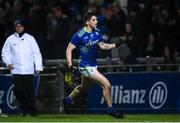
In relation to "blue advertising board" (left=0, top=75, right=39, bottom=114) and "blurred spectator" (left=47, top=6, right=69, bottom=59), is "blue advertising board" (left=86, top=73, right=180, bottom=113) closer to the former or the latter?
"blue advertising board" (left=0, top=75, right=39, bottom=114)

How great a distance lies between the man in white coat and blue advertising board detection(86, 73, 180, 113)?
7.16ft

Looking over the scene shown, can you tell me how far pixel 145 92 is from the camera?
18.9 m

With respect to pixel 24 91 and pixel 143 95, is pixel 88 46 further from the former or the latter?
pixel 143 95

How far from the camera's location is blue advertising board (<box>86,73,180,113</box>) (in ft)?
61.5

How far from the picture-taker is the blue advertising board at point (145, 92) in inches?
738

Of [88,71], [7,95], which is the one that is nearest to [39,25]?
[7,95]

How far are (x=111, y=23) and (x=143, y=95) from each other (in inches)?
140

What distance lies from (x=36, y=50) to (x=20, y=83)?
0.93 metres

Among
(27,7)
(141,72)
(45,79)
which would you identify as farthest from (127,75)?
(27,7)

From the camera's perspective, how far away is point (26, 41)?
58.9 feet

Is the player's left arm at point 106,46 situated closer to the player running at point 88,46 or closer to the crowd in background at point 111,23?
the player running at point 88,46

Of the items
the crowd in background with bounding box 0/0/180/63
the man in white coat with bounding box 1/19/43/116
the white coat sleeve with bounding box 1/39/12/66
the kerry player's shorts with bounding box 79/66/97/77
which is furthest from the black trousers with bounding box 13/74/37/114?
the crowd in background with bounding box 0/0/180/63

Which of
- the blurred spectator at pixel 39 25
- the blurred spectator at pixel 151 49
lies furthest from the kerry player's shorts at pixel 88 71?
the blurred spectator at pixel 39 25

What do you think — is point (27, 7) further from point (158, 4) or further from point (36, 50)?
point (36, 50)
